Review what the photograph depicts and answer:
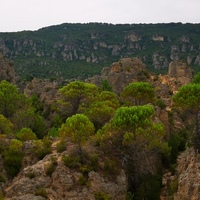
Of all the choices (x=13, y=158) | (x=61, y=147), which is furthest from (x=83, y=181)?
(x=13, y=158)

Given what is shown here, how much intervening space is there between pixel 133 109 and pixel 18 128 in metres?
28.0

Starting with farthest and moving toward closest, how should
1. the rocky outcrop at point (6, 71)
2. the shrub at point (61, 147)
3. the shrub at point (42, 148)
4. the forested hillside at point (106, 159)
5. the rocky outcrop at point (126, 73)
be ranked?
1. the rocky outcrop at point (6, 71)
2. the rocky outcrop at point (126, 73)
3. the shrub at point (42, 148)
4. the shrub at point (61, 147)
5. the forested hillside at point (106, 159)

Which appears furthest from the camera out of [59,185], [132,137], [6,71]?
[6,71]

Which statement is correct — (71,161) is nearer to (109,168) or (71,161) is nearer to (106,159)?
(109,168)

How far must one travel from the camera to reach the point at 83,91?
218ft

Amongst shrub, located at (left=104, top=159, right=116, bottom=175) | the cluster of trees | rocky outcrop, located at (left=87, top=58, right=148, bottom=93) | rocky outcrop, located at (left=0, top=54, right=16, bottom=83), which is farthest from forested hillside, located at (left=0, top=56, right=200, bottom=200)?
rocky outcrop, located at (left=0, top=54, right=16, bottom=83)

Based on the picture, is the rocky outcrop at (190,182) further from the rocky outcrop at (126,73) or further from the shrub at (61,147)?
the rocky outcrop at (126,73)

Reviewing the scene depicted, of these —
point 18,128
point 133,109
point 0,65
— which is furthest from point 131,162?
point 0,65

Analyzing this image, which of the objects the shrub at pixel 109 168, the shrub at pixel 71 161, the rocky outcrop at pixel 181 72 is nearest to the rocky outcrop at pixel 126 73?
the rocky outcrop at pixel 181 72

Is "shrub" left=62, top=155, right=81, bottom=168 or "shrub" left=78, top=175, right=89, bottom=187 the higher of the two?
"shrub" left=62, top=155, right=81, bottom=168

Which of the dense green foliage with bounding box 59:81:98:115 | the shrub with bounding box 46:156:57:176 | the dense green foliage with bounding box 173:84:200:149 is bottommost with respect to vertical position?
the shrub with bounding box 46:156:57:176

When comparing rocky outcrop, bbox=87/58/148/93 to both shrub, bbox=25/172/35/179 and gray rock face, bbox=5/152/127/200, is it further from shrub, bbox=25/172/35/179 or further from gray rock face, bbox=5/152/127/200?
shrub, bbox=25/172/35/179

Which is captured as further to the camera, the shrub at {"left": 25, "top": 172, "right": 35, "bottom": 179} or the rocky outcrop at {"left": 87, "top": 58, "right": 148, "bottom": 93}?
the rocky outcrop at {"left": 87, "top": 58, "right": 148, "bottom": 93}

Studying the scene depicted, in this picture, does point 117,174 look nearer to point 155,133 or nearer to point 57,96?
point 155,133
